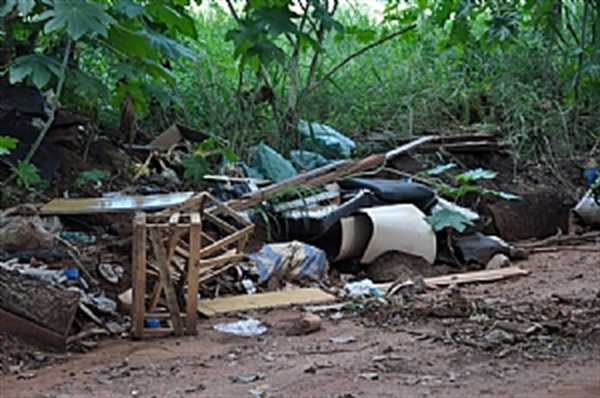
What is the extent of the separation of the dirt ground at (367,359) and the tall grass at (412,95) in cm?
349

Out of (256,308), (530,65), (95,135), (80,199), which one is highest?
(530,65)

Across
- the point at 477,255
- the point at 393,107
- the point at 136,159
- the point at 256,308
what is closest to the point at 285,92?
the point at 393,107

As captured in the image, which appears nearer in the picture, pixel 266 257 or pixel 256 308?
pixel 256 308

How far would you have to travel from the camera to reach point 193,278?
4.57 meters

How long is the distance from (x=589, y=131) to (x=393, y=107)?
204cm

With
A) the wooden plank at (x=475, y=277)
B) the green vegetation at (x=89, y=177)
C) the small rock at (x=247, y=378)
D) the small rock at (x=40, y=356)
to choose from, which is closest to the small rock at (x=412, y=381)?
the small rock at (x=247, y=378)

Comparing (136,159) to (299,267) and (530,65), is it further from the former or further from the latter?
(530,65)

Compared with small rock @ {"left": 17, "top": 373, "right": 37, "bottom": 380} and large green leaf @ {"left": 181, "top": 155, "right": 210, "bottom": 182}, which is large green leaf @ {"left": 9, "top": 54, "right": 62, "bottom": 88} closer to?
small rock @ {"left": 17, "top": 373, "right": 37, "bottom": 380}

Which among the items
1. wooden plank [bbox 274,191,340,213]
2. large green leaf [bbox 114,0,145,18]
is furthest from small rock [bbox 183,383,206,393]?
wooden plank [bbox 274,191,340,213]

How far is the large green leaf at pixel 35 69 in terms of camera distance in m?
4.07

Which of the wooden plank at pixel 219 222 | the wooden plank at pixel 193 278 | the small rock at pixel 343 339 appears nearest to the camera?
the small rock at pixel 343 339

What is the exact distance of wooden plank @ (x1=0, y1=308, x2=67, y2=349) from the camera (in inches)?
165

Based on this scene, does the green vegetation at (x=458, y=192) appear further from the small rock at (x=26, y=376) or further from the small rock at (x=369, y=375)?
the small rock at (x=26, y=376)

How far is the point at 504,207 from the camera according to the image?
294 inches
